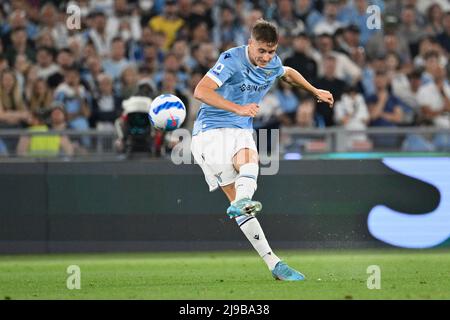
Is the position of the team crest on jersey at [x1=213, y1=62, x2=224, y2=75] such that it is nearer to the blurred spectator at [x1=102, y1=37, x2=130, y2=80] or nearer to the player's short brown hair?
the player's short brown hair

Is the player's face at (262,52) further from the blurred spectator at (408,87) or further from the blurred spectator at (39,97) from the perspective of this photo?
the blurred spectator at (408,87)

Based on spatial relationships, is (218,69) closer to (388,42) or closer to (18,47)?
(18,47)

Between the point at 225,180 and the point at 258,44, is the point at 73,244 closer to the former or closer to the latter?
the point at 225,180

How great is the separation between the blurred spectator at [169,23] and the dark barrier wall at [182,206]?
487 cm

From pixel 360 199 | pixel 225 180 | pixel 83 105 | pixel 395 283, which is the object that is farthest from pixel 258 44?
pixel 83 105

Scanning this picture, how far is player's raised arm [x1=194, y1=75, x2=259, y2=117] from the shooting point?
10375 millimetres

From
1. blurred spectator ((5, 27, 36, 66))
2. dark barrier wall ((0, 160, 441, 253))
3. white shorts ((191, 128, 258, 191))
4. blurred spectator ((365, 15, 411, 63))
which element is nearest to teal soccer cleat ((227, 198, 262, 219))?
white shorts ((191, 128, 258, 191))

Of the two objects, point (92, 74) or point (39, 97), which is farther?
point (92, 74)

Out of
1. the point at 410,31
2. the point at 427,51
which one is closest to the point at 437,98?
the point at 427,51

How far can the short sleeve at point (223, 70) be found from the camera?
10805mm

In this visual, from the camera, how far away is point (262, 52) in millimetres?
10781

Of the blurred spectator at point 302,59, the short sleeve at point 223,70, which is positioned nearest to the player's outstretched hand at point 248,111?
the short sleeve at point 223,70

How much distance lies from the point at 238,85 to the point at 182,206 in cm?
445
